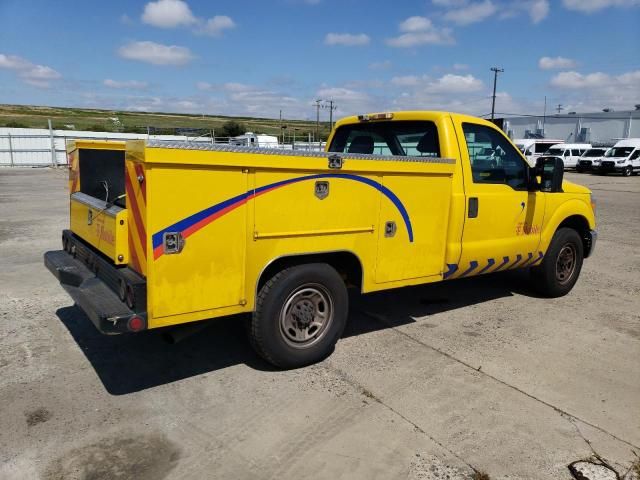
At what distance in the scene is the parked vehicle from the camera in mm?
36000

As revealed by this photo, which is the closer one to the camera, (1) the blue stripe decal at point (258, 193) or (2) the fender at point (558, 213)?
(1) the blue stripe decal at point (258, 193)

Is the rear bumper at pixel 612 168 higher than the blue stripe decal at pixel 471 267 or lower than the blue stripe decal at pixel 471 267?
higher

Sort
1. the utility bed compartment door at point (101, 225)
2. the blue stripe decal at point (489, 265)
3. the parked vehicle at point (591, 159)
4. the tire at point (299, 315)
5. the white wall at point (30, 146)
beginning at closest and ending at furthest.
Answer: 1. the utility bed compartment door at point (101, 225)
2. the tire at point (299, 315)
3. the blue stripe decal at point (489, 265)
4. the white wall at point (30, 146)
5. the parked vehicle at point (591, 159)

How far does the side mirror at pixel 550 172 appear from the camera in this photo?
568cm

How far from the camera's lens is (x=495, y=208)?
5.39m

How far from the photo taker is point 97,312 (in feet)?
11.5

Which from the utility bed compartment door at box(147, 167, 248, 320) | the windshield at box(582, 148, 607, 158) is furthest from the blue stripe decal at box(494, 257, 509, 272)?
the windshield at box(582, 148, 607, 158)

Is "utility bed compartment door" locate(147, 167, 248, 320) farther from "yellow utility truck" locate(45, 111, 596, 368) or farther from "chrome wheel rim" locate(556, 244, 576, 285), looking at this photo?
"chrome wheel rim" locate(556, 244, 576, 285)

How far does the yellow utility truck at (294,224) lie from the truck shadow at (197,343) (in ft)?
1.71

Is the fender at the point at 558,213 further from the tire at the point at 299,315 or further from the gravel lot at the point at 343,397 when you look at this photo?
the tire at the point at 299,315

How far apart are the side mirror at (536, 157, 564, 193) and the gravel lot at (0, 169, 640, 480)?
1.49m

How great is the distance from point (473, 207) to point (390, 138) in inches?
46.2

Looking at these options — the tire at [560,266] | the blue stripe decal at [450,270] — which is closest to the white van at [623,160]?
the tire at [560,266]

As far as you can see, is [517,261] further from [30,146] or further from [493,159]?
[30,146]
